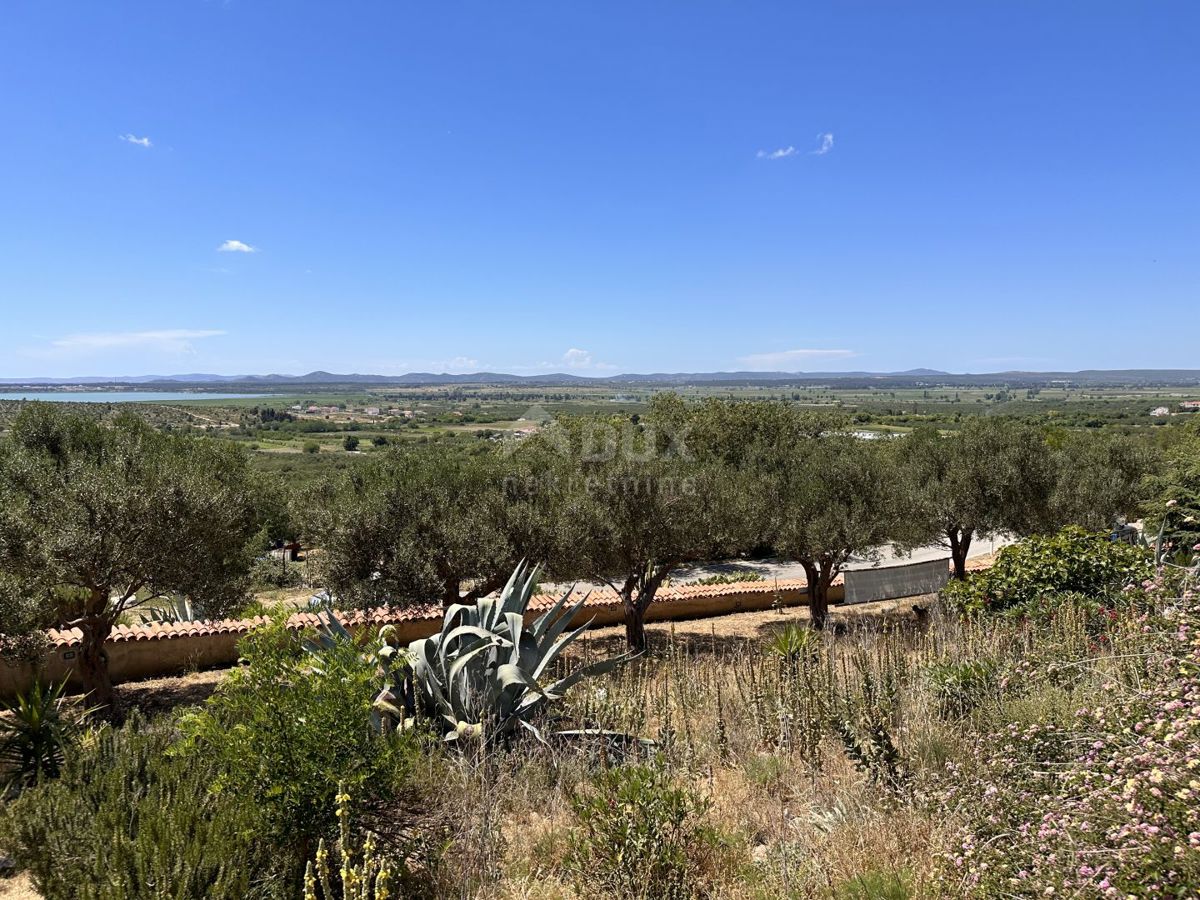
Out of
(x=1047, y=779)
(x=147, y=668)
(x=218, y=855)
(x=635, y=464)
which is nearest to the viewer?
(x=218, y=855)

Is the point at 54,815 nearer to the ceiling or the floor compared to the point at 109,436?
nearer to the floor

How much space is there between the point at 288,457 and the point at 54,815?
2953 inches

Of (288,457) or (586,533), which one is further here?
(288,457)

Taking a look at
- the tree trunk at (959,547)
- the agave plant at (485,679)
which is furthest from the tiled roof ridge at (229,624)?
the tree trunk at (959,547)

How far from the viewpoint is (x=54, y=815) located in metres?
3.58

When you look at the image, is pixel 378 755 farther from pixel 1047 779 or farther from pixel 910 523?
pixel 910 523

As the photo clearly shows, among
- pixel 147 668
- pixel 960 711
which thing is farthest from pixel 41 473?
pixel 960 711

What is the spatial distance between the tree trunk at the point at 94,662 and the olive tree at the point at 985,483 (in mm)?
15366

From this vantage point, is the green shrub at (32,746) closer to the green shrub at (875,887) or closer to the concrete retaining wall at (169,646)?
the concrete retaining wall at (169,646)

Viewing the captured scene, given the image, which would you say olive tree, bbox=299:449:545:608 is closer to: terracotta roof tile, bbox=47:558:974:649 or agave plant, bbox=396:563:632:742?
terracotta roof tile, bbox=47:558:974:649

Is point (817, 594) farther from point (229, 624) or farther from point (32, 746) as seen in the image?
point (32, 746)

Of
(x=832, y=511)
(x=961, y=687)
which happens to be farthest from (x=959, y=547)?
(x=961, y=687)

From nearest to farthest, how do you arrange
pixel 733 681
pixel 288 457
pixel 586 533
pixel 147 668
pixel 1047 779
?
1. pixel 1047 779
2. pixel 733 681
3. pixel 147 668
4. pixel 586 533
5. pixel 288 457

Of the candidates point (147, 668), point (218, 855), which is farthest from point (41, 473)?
point (218, 855)
